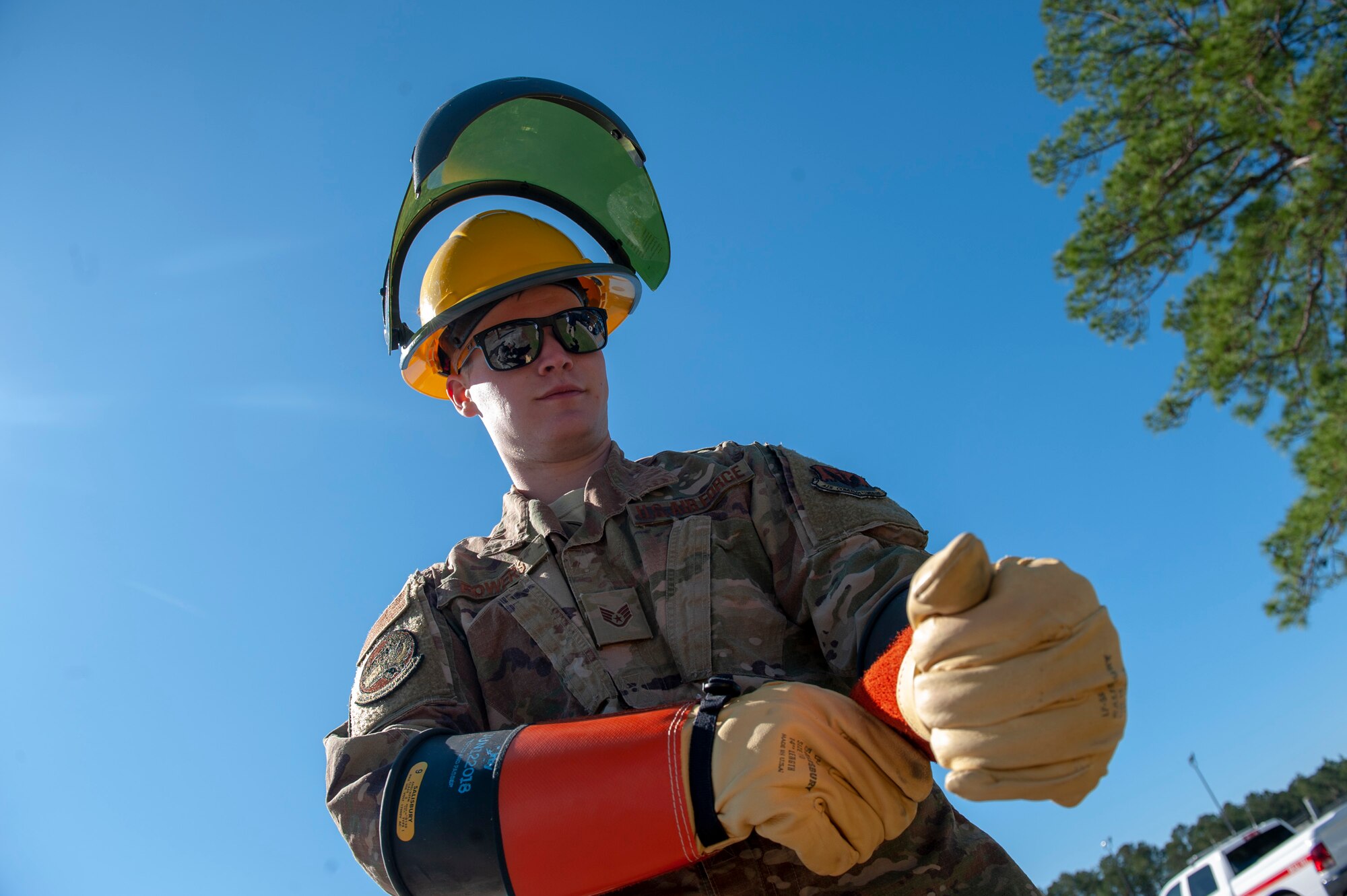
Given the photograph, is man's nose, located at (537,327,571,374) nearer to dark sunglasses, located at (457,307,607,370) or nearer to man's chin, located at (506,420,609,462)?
dark sunglasses, located at (457,307,607,370)

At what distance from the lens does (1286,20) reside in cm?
905

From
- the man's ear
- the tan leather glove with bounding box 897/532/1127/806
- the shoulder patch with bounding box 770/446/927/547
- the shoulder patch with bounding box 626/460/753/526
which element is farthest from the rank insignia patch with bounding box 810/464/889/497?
the man's ear

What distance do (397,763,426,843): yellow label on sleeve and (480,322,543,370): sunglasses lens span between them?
1238 millimetres

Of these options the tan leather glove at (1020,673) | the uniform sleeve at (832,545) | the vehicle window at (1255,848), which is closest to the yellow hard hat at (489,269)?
the uniform sleeve at (832,545)

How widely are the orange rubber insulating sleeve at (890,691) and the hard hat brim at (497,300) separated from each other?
1573mm

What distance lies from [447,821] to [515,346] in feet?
4.62

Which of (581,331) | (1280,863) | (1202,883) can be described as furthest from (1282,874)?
(581,331)

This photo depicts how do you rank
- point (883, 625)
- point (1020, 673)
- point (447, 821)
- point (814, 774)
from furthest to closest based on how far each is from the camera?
point (883, 625) → point (447, 821) → point (814, 774) → point (1020, 673)

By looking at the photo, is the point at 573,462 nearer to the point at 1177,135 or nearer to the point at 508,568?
the point at 508,568

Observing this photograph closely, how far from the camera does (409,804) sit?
188 centimetres

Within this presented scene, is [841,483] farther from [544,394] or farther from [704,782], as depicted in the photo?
[704,782]

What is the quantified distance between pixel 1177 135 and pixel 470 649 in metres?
9.78

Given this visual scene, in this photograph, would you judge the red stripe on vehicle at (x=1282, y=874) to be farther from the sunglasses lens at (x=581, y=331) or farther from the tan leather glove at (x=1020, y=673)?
the tan leather glove at (x=1020, y=673)

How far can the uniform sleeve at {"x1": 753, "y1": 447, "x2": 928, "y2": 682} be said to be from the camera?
7.35ft
